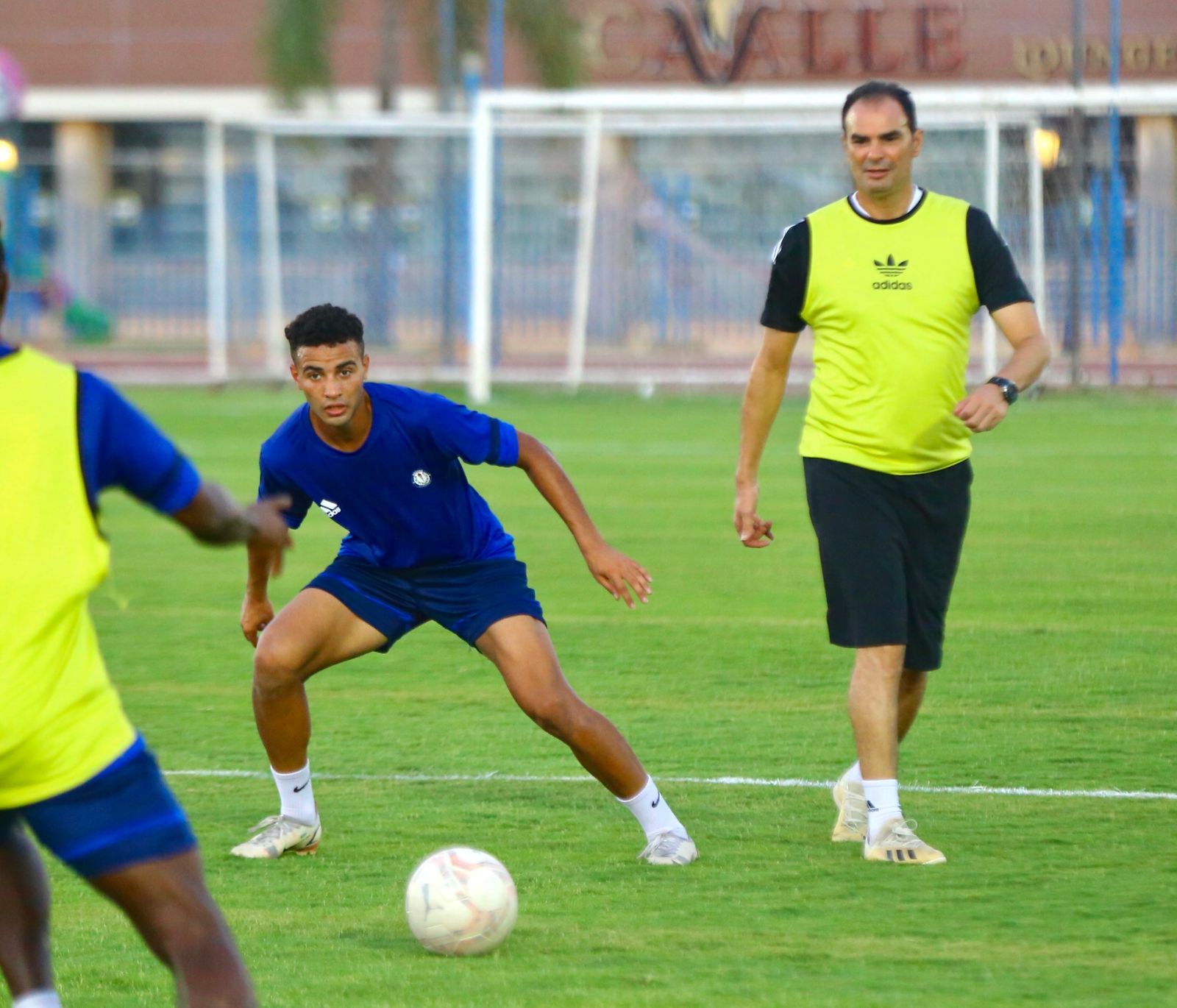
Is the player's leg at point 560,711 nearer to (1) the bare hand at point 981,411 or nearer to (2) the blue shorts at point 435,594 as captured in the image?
(2) the blue shorts at point 435,594

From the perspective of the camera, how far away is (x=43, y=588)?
11.1 ft

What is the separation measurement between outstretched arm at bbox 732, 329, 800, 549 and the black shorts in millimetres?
236

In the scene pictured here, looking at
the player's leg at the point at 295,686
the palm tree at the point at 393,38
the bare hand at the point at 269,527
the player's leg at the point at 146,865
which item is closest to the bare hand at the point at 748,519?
the player's leg at the point at 295,686

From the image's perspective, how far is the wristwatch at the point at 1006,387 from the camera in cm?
575

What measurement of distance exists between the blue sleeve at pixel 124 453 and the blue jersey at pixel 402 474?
221cm

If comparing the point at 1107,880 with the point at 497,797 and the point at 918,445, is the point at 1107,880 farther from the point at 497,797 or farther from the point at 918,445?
the point at 497,797

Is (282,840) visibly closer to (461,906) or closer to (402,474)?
(402,474)

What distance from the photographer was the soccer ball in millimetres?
4871

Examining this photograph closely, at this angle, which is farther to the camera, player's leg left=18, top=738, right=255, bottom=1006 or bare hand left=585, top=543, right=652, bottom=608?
bare hand left=585, top=543, right=652, bottom=608

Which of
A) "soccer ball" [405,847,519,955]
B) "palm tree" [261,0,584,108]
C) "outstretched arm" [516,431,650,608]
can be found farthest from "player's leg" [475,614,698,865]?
"palm tree" [261,0,584,108]

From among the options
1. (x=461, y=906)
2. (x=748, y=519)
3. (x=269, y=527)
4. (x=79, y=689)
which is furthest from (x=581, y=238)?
(x=79, y=689)

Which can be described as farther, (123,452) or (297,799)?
(297,799)

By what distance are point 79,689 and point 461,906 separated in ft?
5.42

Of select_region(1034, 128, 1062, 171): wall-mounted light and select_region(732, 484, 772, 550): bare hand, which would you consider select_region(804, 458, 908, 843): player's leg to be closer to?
select_region(732, 484, 772, 550): bare hand
